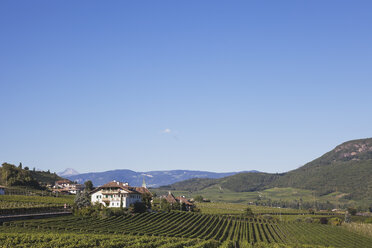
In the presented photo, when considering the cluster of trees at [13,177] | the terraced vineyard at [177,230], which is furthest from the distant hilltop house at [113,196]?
the cluster of trees at [13,177]

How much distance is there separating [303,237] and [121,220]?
A: 165ft

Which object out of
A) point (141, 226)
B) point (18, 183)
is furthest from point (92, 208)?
point (18, 183)

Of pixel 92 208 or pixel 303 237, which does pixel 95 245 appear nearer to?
pixel 92 208

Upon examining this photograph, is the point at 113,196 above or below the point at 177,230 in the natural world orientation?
above

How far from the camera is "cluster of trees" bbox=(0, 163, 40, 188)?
17888cm

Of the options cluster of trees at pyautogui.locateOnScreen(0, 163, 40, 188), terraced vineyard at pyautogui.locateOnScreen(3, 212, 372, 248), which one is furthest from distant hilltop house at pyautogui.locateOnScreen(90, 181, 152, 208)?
cluster of trees at pyautogui.locateOnScreen(0, 163, 40, 188)

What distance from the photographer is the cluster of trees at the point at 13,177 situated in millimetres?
178875

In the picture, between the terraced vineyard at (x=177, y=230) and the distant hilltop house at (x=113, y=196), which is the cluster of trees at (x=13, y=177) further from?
the terraced vineyard at (x=177, y=230)

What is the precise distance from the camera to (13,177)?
182000 mm

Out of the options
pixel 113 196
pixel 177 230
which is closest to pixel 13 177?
pixel 113 196

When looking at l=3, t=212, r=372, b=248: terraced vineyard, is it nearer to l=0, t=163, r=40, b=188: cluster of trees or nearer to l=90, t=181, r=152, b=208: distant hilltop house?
l=90, t=181, r=152, b=208: distant hilltop house

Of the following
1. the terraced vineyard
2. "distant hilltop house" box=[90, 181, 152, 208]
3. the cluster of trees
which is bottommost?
the terraced vineyard

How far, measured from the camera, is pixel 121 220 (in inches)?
4176

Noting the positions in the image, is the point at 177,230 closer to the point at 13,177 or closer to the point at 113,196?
the point at 113,196
